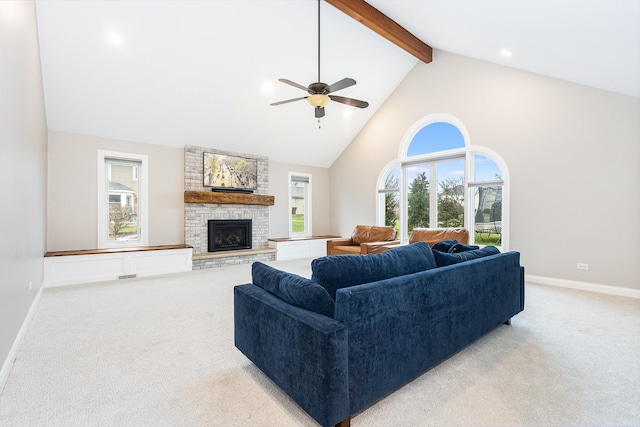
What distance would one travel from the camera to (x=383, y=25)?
192 inches

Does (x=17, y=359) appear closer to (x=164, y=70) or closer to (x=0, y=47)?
(x=0, y=47)

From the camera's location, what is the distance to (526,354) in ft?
7.86

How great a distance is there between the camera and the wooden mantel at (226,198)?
6098mm

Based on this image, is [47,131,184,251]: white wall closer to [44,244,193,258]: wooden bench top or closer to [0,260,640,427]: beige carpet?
[44,244,193,258]: wooden bench top

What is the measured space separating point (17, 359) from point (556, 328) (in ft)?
15.4

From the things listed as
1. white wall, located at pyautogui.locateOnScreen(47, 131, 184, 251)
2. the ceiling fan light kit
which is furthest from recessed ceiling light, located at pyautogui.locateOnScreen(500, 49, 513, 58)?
white wall, located at pyautogui.locateOnScreen(47, 131, 184, 251)

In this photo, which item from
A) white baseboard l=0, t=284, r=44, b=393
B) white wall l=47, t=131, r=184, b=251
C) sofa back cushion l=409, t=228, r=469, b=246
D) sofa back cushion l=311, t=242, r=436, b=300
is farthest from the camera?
sofa back cushion l=409, t=228, r=469, b=246

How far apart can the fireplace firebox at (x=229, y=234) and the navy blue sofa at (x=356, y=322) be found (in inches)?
178

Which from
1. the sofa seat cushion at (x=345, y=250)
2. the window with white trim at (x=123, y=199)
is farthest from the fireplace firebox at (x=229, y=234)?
the sofa seat cushion at (x=345, y=250)

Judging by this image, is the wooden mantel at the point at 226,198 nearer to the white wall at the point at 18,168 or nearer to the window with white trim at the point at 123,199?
the window with white trim at the point at 123,199

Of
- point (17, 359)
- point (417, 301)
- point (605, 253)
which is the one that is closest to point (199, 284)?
point (17, 359)

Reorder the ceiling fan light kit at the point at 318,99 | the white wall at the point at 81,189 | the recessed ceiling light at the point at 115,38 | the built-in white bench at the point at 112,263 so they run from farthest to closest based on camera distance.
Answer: the white wall at the point at 81,189, the built-in white bench at the point at 112,263, the recessed ceiling light at the point at 115,38, the ceiling fan light kit at the point at 318,99

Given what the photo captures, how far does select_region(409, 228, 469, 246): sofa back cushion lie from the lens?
534 centimetres

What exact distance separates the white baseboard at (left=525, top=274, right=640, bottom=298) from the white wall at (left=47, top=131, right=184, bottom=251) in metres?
6.79
